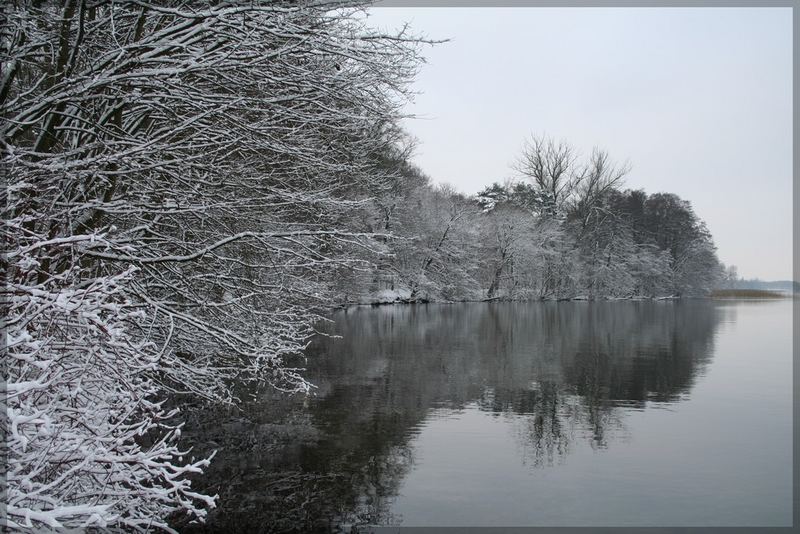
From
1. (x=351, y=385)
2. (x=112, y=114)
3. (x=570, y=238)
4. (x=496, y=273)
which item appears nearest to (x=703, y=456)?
(x=351, y=385)

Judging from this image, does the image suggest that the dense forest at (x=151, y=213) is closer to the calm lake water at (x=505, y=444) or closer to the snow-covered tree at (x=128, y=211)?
the snow-covered tree at (x=128, y=211)

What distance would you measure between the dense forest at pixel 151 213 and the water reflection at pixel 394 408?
3.03ft

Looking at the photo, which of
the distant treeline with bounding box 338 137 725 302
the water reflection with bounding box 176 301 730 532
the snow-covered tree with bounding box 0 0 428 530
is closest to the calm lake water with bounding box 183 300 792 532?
the water reflection with bounding box 176 301 730 532

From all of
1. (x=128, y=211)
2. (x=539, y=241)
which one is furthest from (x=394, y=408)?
(x=539, y=241)

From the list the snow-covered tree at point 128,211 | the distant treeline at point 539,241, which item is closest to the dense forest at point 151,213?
the snow-covered tree at point 128,211

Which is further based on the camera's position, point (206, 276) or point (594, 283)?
point (594, 283)

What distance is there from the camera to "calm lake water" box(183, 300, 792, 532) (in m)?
7.91

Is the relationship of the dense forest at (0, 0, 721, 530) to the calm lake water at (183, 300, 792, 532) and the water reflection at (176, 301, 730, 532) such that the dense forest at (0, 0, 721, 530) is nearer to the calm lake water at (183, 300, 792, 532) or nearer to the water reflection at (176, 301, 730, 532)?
the water reflection at (176, 301, 730, 532)

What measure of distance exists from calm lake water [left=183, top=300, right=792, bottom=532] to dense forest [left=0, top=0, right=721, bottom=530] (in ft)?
3.94

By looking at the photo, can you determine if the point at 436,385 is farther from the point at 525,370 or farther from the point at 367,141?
the point at 367,141

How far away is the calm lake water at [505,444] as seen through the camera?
26.0ft

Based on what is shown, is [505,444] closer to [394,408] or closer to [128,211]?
[394,408]

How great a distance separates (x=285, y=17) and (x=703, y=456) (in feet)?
29.5

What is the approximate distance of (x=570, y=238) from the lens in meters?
63.2
